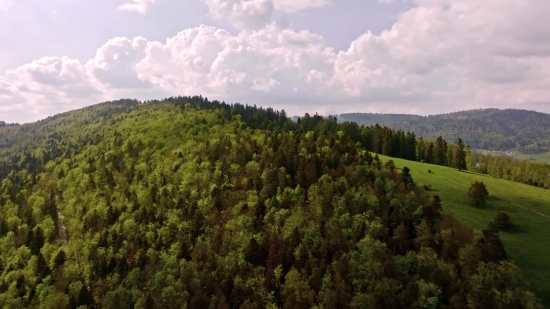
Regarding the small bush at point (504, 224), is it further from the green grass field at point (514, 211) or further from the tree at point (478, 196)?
the tree at point (478, 196)

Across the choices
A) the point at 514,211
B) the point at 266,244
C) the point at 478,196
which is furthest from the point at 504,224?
the point at 266,244

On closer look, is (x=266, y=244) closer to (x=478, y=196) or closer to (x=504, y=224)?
(x=478, y=196)

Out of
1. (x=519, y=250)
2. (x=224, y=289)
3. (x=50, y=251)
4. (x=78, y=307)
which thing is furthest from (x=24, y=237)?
(x=519, y=250)

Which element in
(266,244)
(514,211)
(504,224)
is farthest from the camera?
(266,244)

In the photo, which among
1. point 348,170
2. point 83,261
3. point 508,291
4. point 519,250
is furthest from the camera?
point 83,261

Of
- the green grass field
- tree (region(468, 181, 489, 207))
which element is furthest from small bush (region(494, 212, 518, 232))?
tree (region(468, 181, 489, 207))

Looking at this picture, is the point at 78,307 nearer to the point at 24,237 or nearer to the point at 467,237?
the point at 24,237
